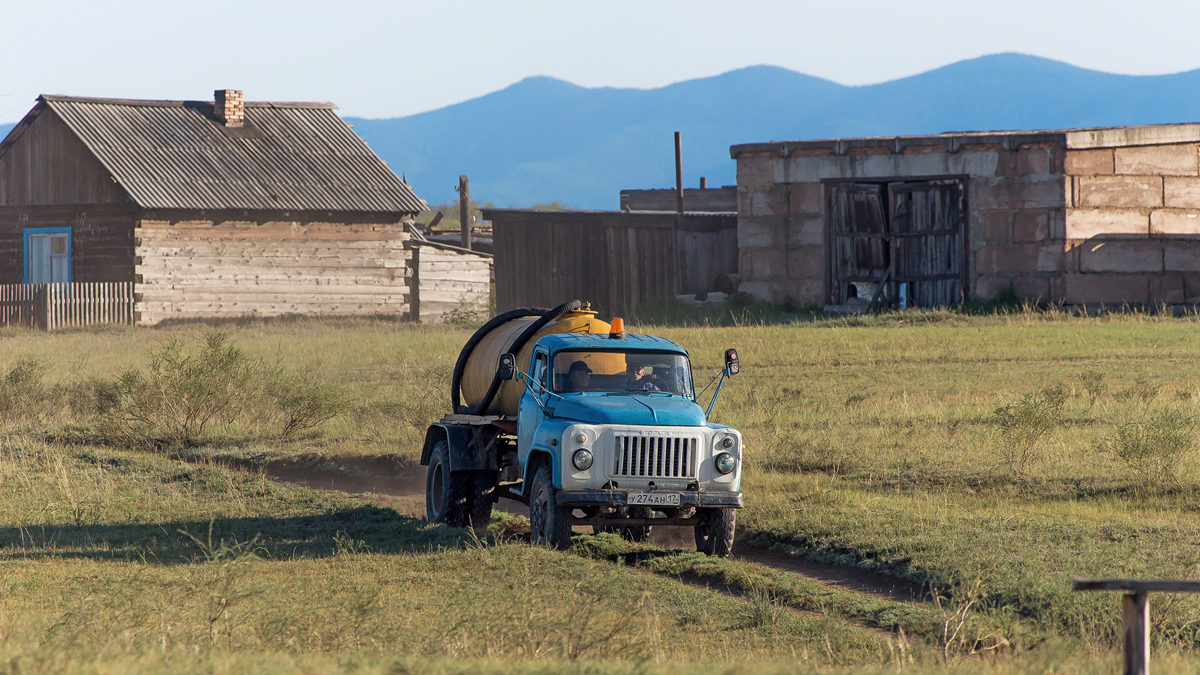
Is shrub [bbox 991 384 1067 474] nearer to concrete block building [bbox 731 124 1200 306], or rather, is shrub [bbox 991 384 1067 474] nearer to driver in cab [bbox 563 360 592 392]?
driver in cab [bbox 563 360 592 392]

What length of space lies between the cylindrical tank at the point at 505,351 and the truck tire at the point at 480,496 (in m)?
0.70

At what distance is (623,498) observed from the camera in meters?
9.95

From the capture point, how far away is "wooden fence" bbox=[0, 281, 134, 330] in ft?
108

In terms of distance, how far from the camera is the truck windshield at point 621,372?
11047 millimetres

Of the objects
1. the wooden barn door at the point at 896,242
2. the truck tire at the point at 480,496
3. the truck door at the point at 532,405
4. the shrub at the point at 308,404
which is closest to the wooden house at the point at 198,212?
the wooden barn door at the point at 896,242

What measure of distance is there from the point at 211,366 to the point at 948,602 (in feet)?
41.7

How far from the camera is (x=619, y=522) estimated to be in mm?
10281

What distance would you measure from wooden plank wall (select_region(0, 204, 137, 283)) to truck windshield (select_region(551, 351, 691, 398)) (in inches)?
1072

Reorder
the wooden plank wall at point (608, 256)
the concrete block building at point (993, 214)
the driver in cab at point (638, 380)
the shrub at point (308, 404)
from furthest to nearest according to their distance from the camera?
1. the wooden plank wall at point (608, 256)
2. the concrete block building at point (993, 214)
3. the shrub at point (308, 404)
4. the driver in cab at point (638, 380)

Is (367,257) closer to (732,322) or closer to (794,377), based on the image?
(732,322)

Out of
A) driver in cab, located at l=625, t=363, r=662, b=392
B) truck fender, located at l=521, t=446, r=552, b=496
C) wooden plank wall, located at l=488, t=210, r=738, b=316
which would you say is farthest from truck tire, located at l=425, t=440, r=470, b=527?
wooden plank wall, located at l=488, t=210, r=738, b=316

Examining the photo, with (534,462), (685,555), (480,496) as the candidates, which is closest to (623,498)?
(685,555)

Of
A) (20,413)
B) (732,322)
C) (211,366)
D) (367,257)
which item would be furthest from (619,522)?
(367,257)

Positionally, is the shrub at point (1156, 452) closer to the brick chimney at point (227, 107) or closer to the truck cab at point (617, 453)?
the truck cab at point (617, 453)
